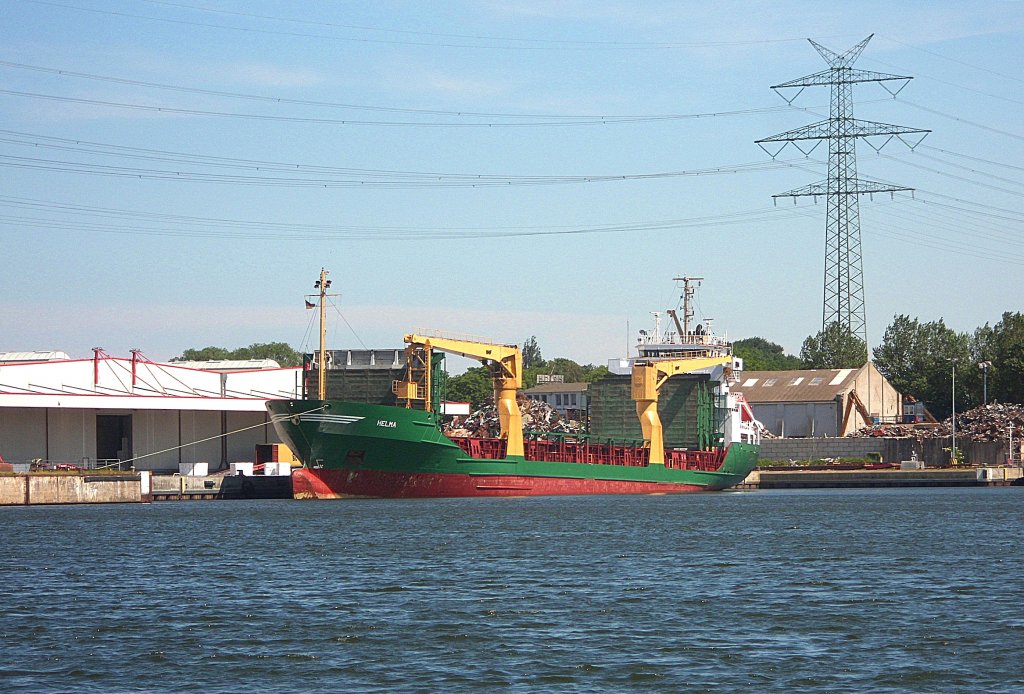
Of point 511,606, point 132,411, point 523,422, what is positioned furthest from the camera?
point 523,422

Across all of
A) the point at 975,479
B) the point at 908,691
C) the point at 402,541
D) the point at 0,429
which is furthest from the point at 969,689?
the point at 975,479

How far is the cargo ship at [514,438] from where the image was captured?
50.8 meters

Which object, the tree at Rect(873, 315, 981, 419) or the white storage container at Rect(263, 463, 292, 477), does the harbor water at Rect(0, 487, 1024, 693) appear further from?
the tree at Rect(873, 315, 981, 419)

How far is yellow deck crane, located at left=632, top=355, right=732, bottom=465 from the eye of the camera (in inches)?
2549

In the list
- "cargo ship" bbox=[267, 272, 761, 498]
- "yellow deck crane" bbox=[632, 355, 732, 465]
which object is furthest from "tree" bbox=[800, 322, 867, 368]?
"yellow deck crane" bbox=[632, 355, 732, 465]

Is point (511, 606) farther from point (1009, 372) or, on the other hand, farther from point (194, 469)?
point (1009, 372)

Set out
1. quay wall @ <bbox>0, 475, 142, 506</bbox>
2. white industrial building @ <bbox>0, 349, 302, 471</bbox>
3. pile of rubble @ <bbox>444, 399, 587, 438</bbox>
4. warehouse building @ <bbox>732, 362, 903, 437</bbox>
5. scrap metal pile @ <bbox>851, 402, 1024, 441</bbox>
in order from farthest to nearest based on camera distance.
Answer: warehouse building @ <bbox>732, 362, 903, 437</bbox>, scrap metal pile @ <bbox>851, 402, 1024, 441</bbox>, pile of rubble @ <bbox>444, 399, 587, 438</bbox>, white industrial building @ <bbox>0, 349, 302, 471</bbox>, quay wall @ <bbox>0, 475, 142, 506</bbox>


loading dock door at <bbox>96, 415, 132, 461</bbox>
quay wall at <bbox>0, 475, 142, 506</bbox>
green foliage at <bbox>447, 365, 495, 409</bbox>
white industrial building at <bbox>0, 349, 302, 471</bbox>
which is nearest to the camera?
quay wall at <bbox>0, 475, 142, 506</bbox>

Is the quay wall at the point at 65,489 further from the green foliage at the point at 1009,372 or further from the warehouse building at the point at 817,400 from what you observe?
the green foliage at the point at 1009,372

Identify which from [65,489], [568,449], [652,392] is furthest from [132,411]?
[652,392]

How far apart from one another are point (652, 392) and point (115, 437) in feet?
80.2

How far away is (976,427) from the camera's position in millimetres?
85562

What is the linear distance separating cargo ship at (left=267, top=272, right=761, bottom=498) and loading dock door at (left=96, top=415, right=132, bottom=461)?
28.4ft

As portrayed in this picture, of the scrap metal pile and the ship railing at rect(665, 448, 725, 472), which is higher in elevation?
the scrap metal pile
